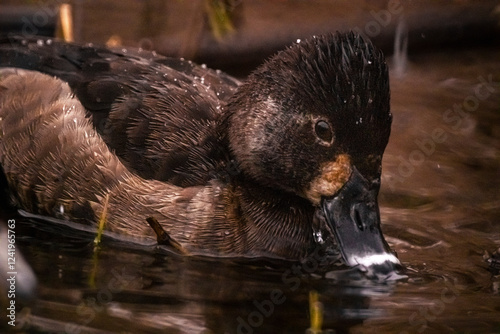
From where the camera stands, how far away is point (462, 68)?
990cm

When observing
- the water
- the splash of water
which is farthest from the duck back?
the splash of water

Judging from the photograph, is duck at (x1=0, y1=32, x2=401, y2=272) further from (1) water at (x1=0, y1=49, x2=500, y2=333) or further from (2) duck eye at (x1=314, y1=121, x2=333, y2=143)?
(1) water at (x1=0, y1=49, x2=500, y2=333)

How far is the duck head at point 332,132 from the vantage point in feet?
18.0

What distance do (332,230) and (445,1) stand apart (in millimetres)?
5933

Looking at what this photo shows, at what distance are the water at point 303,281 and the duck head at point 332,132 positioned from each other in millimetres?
321

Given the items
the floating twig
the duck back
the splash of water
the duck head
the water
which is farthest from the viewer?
the splash of water

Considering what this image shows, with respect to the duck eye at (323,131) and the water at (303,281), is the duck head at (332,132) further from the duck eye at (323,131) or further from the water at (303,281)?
the water at (303,281)

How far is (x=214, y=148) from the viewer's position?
605 centimetres

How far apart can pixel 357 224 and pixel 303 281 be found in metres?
0.43

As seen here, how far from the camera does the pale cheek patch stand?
5566mm

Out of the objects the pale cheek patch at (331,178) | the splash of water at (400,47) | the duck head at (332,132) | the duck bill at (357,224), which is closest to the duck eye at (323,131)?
the duck head at (332,132)

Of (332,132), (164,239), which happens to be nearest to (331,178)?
(332,132)

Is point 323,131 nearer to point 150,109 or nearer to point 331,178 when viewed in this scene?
point 331,178

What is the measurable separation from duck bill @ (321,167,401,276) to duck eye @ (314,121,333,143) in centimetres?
23
